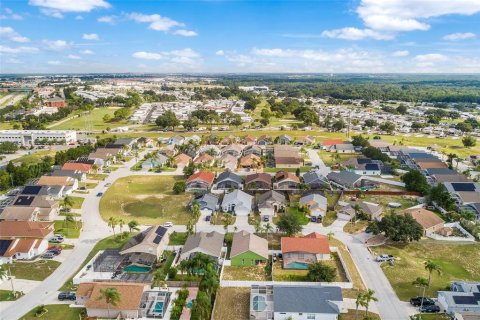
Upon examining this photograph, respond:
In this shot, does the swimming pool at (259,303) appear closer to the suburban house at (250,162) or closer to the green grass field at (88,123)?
the suburban house at (250,162)

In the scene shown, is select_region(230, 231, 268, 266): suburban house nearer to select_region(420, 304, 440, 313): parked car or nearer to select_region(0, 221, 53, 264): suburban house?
select_region(420, 304, 440, 313): parked car

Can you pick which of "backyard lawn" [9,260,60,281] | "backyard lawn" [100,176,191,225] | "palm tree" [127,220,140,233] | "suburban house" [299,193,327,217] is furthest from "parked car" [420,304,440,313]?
"backyard lawn" [9,260,60,281]

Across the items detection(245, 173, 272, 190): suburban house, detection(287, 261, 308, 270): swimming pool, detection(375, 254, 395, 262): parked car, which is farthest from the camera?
detection(245, 173, 272, 190): suburban house

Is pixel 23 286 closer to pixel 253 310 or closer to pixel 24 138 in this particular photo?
pixel 253 310

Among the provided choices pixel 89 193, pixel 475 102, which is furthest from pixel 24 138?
pixel 475 102

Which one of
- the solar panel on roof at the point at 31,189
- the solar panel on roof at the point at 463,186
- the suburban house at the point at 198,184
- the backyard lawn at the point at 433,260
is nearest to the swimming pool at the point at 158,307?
the backyard lawn at the point at 433,260
